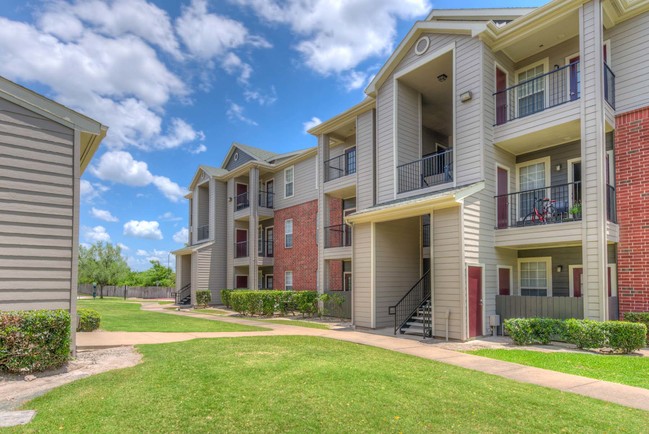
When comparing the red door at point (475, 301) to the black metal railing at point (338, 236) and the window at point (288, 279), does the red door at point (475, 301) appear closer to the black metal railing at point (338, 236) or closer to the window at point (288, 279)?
the black metal railing at point (338, 236)

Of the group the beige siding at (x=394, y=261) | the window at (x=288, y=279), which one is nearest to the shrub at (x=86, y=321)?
the beige siding at (x=394, y=261)

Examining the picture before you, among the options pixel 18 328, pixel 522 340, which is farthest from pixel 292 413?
pixel 522 340

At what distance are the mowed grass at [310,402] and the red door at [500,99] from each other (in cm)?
895

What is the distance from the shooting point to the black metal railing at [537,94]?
1254cm

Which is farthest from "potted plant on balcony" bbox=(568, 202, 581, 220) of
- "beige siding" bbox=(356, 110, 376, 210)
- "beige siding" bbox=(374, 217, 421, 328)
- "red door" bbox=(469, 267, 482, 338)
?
"beige siding" bbox=(356, 110, 376, 210)

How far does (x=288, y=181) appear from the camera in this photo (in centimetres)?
2417

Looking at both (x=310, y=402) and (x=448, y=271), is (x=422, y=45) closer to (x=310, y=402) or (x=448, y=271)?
(x=448, y=271)

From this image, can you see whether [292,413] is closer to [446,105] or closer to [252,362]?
[252,362]

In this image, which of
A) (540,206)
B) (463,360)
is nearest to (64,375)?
(463,360)

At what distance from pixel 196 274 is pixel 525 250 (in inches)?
757

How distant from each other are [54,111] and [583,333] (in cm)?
1243

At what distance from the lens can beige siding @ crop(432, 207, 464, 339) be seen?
37.3 ft

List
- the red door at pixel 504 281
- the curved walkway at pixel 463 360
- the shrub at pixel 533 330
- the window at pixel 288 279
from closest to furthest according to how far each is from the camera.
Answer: the curved walkway at pixel 463 360, the shrub at pixel 533 330, the red door at pixel 504 281, the window at pixel 288 279

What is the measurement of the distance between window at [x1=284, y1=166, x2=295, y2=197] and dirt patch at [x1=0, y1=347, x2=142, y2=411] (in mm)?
15598
